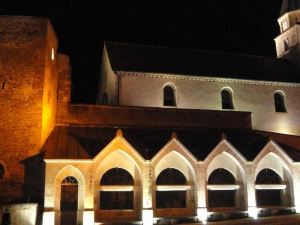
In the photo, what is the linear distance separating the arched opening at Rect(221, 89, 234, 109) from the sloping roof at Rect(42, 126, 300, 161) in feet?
17.7

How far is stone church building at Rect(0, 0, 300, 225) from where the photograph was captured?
76.4ft

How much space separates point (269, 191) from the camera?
28.0m

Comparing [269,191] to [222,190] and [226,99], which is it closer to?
[222,190]

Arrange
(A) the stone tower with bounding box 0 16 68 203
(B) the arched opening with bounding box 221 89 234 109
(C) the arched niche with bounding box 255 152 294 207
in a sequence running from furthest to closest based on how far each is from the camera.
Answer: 1. (B) the arched opening with bounding box 221 89 234 109
2. (C) the arched niche with bounding box 255 152 294 207
3. (A) the stone tower with bounding box 0 16 68 203

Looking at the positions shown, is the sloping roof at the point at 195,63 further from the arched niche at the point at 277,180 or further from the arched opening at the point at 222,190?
the arched opening at the point at 222,190

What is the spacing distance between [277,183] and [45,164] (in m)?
16.5

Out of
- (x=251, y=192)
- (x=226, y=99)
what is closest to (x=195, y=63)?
(x=226, y=99)

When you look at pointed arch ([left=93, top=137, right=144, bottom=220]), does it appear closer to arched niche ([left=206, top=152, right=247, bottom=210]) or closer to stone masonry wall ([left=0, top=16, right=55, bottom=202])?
stone masonry wall ([left=0, top=16, right=55, bottom=202])

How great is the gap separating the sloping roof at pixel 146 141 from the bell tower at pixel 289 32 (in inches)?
713

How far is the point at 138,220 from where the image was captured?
2394cm

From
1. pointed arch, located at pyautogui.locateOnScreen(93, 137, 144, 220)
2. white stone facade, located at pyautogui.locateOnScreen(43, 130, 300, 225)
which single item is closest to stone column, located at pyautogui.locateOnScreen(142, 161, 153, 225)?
white stone facade, located at pyautogui.locateOnScreen(43, 130, 300, 225)

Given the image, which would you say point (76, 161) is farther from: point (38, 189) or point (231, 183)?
point (231, 183)

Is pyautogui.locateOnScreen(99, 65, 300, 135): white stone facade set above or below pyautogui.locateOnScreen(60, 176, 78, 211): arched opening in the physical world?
above

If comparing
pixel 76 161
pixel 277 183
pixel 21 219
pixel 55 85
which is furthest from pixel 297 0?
pixel 21 219
